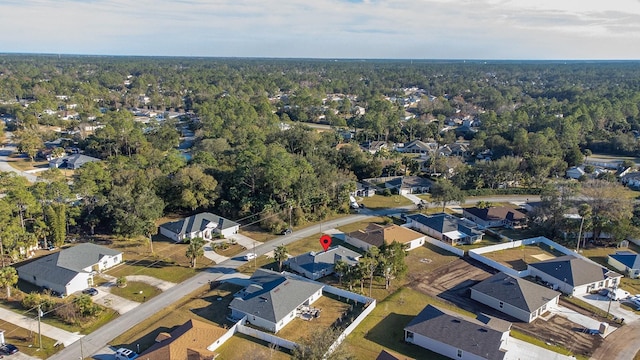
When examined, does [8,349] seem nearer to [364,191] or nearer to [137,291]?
[137,291]

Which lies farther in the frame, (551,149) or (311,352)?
(551,149)

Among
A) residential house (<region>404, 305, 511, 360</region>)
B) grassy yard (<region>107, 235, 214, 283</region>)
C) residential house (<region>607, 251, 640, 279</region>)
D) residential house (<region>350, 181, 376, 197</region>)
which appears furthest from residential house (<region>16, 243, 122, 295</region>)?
residential house (<region>607, 251, 640, 279</region>)

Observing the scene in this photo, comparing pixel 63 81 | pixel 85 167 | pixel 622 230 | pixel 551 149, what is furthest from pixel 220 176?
pixel 63 81

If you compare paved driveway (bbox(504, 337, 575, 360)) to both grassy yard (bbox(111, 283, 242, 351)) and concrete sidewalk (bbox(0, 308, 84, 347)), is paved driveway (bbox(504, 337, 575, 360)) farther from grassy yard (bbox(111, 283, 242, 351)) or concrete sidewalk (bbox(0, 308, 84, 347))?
concrete sidewalk (bbox(0, 308, 84, 347))

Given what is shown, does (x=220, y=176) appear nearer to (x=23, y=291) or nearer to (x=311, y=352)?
(x=23, y=291)

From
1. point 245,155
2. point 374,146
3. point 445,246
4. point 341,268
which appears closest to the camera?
point 341,268

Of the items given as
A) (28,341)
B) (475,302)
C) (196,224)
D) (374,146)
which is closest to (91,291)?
(28,341)

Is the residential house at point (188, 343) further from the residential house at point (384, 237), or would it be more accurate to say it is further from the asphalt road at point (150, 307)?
the residential house at point (384, 237)

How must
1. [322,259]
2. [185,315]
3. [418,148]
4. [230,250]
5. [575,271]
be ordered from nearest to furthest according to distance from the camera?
[185,315], [575,271], [322,259], [230,250], [418,148]
